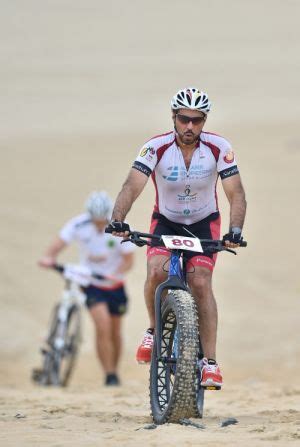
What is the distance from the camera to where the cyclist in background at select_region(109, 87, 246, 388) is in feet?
27.9

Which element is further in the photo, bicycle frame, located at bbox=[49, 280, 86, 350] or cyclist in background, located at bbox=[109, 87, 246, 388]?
bicycle frame, located at bbox=[49, 280, 86, 350]

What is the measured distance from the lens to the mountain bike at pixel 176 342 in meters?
7.72

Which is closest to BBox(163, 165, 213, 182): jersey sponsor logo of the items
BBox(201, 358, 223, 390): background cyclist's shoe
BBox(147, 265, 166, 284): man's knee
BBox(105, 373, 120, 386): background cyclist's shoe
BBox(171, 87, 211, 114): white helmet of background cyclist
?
BBox(171, 87, 211, 114): white helmet of background cyclist

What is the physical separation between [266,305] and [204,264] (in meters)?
11.8

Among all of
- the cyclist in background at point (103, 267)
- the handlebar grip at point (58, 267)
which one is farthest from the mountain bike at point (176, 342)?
the cyclist in background at point (103, 267)

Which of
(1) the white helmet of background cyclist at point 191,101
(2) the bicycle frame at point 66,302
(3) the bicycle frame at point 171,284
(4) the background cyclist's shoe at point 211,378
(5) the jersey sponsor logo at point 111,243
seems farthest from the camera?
(5) the jersey sponsor logo at point 111,243

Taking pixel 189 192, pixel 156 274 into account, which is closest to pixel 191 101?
pixel 189 192

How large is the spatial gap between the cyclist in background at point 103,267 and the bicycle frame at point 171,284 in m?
5.62

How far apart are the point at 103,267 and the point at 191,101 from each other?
584cm

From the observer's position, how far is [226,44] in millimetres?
75938

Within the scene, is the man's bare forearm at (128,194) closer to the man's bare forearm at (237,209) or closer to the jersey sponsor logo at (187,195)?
the jersey sponsor logo at (187,195)

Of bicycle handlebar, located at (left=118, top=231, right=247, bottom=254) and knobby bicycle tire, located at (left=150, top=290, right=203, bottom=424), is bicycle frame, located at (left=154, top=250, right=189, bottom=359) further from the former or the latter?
bicycle handlebar, located at (left=118, top=231, right=247, bottom=254)

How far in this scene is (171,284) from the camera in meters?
8.26

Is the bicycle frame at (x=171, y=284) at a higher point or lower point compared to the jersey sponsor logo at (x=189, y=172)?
lower
